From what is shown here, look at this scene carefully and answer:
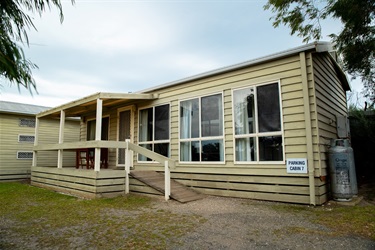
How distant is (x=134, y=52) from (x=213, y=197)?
36.2 feet

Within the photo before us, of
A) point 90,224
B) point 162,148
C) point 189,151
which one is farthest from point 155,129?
point 90,224

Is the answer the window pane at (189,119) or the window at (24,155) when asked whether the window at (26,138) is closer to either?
the window at (24,155)

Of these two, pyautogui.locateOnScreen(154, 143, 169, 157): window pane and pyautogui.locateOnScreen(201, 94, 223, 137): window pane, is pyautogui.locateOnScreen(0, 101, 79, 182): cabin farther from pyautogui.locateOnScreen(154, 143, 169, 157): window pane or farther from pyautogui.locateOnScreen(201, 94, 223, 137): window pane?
pyautogui.locateOnScreen(201, 94, 223, 137): window pane

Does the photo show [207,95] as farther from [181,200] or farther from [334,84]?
[334,84]

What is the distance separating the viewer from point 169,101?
7730mm

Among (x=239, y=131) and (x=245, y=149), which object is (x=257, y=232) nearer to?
(x=245, y=149)

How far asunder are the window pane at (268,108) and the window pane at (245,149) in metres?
0.42

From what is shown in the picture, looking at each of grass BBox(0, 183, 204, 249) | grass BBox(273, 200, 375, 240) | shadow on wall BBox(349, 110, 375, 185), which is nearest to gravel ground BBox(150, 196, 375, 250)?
grass BBox(273, 200, 375, 240)

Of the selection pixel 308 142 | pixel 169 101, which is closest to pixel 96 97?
pixel 169 101

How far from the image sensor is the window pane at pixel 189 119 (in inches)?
278

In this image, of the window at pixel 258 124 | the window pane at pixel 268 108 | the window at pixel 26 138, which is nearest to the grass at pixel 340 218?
the window at pixel 258 124

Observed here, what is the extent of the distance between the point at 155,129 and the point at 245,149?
10.6 feet

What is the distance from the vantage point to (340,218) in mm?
4137

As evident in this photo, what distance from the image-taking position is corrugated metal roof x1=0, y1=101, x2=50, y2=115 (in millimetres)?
11695
